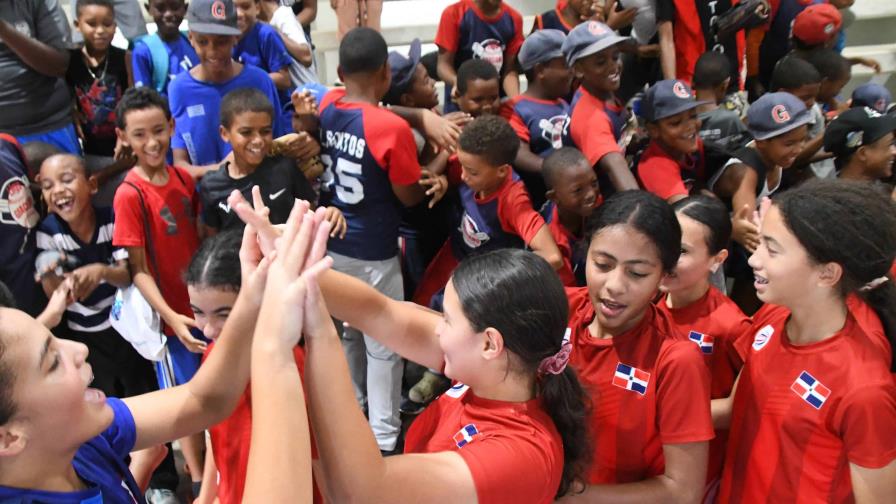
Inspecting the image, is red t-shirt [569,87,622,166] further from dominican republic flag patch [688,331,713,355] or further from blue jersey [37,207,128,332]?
blue jersey [37,207,128,332]

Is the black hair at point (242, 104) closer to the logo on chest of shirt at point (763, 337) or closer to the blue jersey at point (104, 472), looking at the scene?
the blue jersey at point (104, 472)

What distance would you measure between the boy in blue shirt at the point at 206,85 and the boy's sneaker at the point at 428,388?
4.71 feet

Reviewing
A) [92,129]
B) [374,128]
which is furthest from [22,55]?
[374,128]

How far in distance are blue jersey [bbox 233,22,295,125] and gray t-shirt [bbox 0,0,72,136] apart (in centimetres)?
86

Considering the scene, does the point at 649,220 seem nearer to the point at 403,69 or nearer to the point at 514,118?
the point at 514,118

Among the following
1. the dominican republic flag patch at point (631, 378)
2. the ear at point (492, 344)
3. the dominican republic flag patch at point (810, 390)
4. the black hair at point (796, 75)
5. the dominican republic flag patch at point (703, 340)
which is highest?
the ear at point (492, 344)

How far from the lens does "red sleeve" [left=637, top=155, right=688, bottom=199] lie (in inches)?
120

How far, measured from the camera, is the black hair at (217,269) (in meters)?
1.93

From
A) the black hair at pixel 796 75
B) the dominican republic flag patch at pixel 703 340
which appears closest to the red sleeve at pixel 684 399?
the dominican republic flag patch at pixel 703 340

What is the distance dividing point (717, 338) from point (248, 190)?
1782mm

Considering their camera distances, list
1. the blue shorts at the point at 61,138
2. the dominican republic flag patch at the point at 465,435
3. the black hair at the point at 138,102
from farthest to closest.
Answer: the blue shorts at the point at 61,138 < the black hair at the point at 138,102 < the dominican republic flag patch at the point at 465,435

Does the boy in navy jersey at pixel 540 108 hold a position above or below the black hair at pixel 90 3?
below

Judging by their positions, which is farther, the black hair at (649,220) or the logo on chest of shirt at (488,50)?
the logo on chest of shirt at (488,50)

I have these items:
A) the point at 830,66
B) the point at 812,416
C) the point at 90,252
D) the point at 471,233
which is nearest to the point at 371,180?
the point at 471,233
